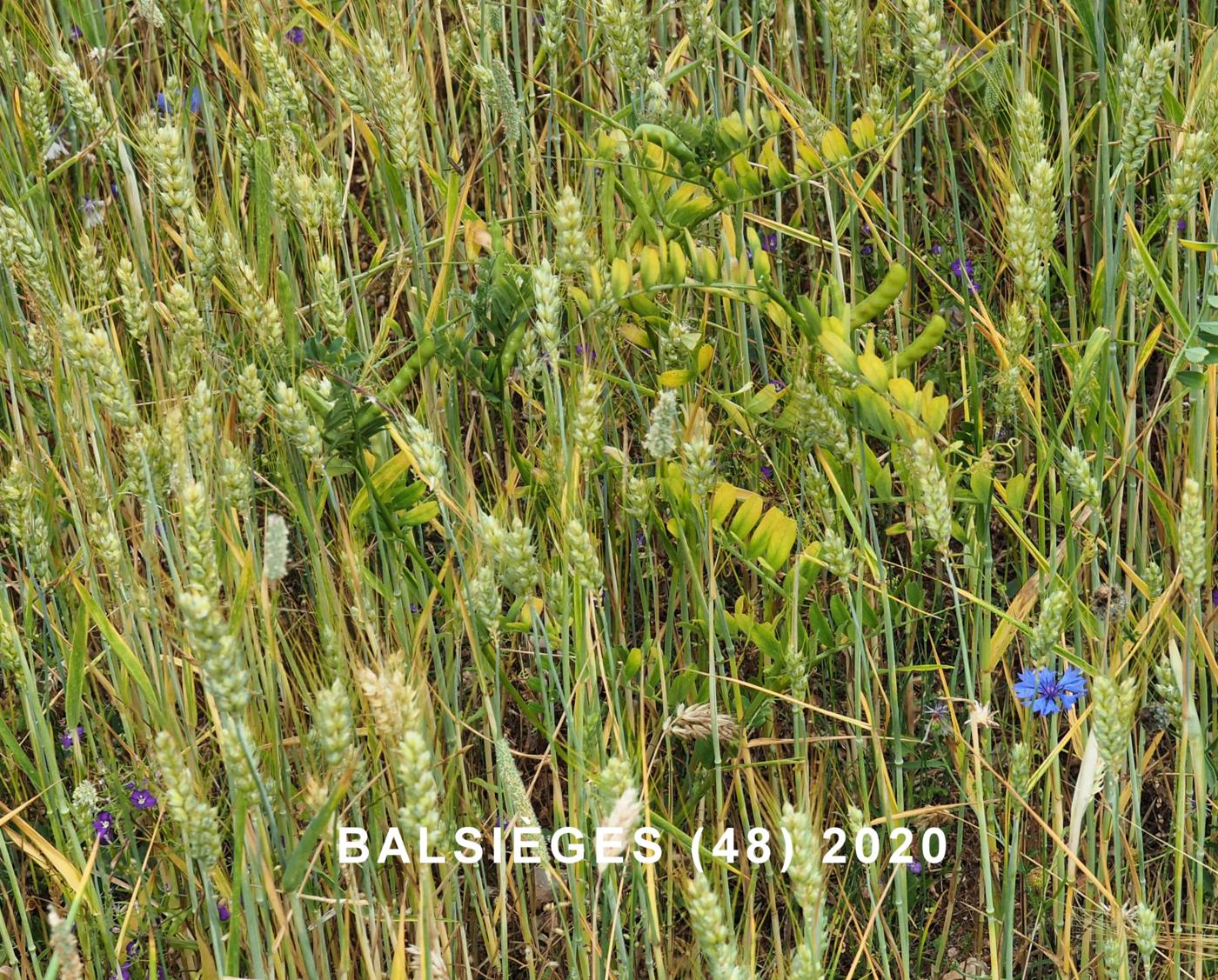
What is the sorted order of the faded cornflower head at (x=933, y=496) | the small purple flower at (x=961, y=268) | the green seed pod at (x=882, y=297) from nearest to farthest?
the faded cornflower head at (x=933, y=496) → the green seed pod at (x=882, y=297) → the small purple flower at (x=961, y=268)

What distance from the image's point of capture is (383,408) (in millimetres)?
847

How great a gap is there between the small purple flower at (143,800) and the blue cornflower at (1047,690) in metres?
0.74

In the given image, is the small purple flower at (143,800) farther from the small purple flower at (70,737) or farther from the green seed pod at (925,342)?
the green seed pod at (925,342)

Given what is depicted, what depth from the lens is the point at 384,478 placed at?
3.21ft

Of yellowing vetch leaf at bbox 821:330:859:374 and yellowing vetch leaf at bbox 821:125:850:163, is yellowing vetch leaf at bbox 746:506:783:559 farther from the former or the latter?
yellowing vetch leaf at bbox 821:125:850:163

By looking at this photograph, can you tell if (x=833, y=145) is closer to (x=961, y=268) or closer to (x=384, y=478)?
(x=961, y=268)

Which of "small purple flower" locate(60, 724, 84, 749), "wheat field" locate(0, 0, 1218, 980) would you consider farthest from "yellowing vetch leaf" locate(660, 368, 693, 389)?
"small purple flower" locate(60, 724, 84, 749)

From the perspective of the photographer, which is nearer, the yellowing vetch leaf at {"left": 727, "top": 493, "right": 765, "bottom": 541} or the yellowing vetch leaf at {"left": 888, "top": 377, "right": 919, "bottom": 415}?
the yellowing vetch leaf at {"left": 888, "top": 377, "right": 919, "bottom": 415}

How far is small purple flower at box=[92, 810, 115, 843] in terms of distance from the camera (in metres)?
1.14

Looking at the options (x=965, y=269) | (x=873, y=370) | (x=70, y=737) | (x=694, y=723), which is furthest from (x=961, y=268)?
(x=70, y=737)

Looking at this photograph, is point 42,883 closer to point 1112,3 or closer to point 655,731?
point 655,731

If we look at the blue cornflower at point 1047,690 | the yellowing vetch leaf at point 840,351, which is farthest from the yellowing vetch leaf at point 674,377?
the blue cornflower at point 1047,690

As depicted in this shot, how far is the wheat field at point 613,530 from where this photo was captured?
0.88 m

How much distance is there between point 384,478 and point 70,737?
1.15ft
